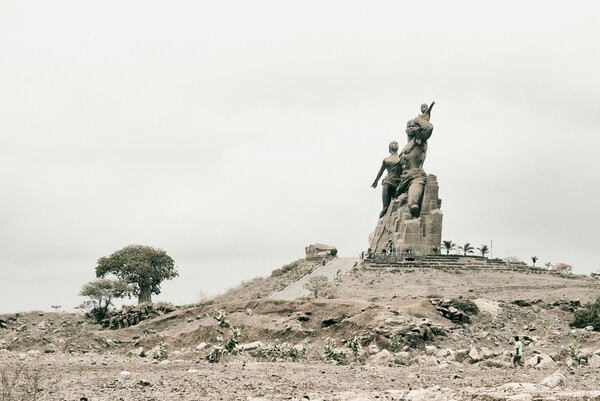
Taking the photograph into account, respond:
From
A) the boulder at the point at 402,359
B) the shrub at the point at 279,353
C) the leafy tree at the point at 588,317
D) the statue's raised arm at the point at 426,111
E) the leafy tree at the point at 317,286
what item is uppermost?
the statue's raised arm at the point at 426,111

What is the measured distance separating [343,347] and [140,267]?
37.1 m

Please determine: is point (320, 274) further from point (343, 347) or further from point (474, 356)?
point (474, 356)

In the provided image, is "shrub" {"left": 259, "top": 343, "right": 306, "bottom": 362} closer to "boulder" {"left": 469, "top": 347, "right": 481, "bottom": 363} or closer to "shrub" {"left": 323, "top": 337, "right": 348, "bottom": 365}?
"shrub" {"left": 323, "top": 337, "right": 348, "bottom": 365}

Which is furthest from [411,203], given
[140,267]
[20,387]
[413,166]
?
[20,387]

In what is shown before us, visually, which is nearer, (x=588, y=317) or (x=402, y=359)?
(x=402, y=359)

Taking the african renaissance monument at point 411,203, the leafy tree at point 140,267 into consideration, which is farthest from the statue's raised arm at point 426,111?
the leafy tree at point 140,267

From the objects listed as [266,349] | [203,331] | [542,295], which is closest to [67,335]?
[203,331]

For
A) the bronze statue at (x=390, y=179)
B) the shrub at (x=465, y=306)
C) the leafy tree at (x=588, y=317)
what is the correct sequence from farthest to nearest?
the bronze statue at (x=390, y=179)
the shrub at (x=465, y=306)
the leafy tree at (x=588, y=317)

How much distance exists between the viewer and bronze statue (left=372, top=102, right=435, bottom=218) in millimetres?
62375

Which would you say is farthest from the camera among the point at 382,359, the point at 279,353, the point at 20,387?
the point at 279,353

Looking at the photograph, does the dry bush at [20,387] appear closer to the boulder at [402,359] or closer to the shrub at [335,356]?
the shrub at [335,356]

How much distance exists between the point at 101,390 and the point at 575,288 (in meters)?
40.5

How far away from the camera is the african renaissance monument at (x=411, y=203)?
2405 inches

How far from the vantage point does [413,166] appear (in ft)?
209
